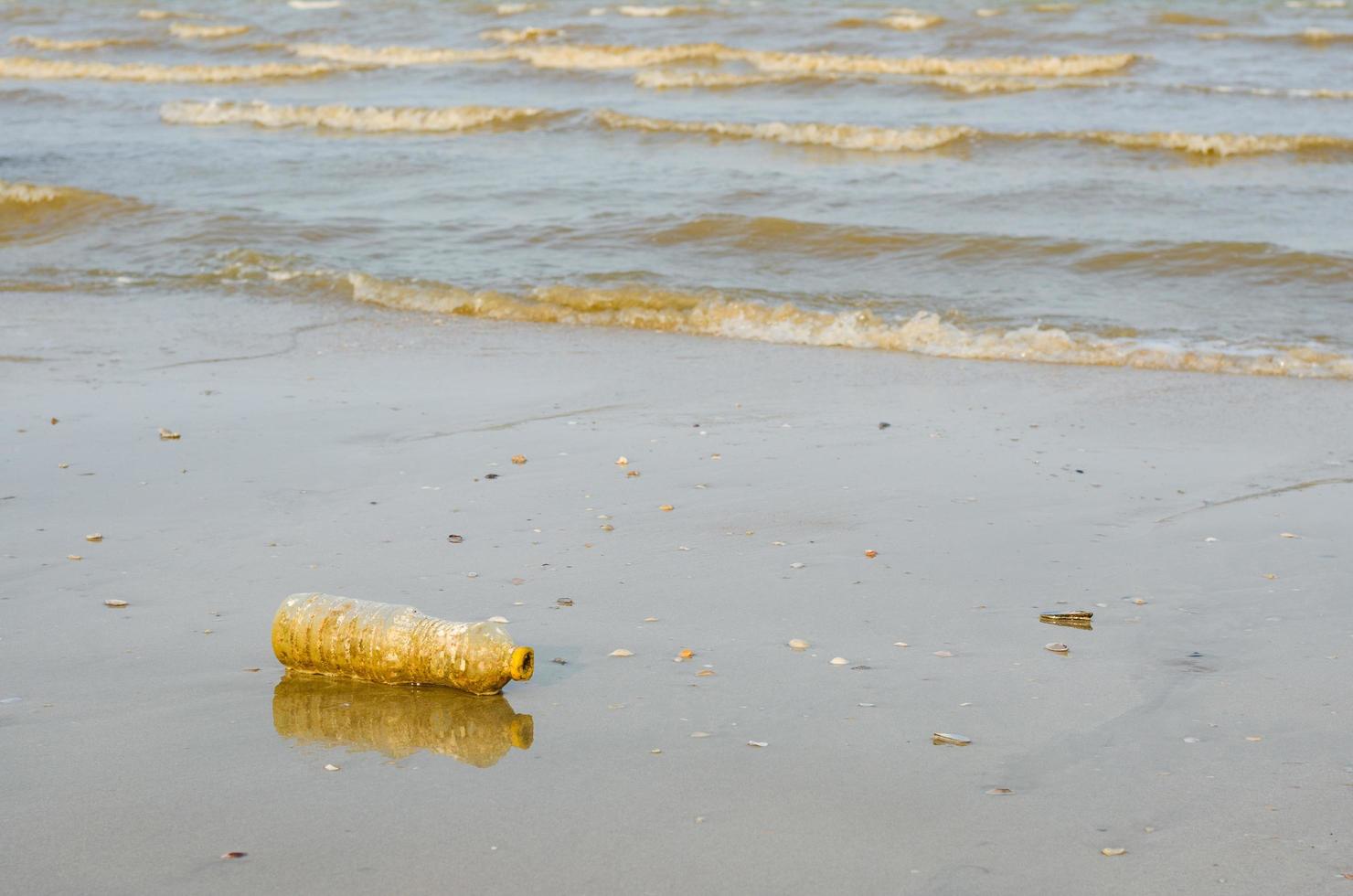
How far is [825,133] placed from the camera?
15.3 meters

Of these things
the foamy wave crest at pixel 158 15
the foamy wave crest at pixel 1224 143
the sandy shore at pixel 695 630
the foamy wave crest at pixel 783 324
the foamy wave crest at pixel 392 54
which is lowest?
the foamy wave crest at pixel 783 324

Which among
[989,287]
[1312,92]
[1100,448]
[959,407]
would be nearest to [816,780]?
[1100,448]

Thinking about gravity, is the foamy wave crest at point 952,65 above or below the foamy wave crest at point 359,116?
above

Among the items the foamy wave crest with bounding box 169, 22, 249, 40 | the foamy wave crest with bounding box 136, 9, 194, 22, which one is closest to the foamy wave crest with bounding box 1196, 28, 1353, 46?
the foamy wave crest with bounding box 169, 22, 249, 40

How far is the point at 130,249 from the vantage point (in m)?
10.6

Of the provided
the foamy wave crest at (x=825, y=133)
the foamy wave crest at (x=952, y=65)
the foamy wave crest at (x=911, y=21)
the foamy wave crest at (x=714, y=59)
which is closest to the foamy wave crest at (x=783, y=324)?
the foamy wave crest at (x=825, y=133)

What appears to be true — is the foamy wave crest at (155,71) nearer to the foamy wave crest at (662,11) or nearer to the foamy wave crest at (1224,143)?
the foamy wave crest at (662,11)

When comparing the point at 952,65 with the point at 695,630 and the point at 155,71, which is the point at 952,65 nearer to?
the point at 155,71

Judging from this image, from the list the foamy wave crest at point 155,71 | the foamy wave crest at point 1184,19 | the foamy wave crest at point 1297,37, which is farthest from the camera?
the foamy wave crest at point 1184,19

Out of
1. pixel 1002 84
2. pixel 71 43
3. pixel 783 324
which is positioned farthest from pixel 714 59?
pixel 783 324

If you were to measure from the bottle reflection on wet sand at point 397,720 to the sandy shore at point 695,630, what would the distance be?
0.01m

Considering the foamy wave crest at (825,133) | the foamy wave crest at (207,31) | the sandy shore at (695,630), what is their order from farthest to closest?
the foamy wave crest at (207,31), the foamy wave crest at (825,133), the sandy shore at (695,630)

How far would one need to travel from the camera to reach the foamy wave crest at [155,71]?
2338 centimetres

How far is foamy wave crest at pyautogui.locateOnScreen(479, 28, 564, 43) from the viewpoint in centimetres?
2522
